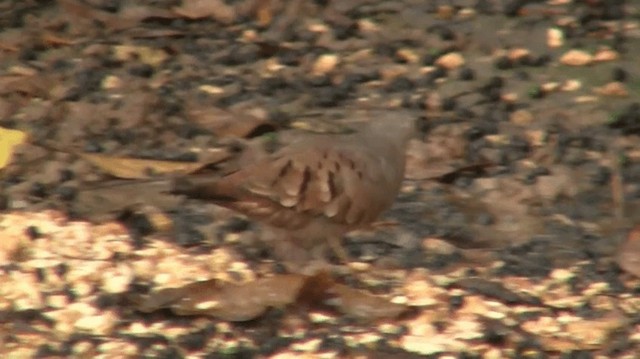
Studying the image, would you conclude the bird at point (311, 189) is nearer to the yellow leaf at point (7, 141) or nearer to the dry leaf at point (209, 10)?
the yellow leaf at point (7, 141)

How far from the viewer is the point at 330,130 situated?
6.97m

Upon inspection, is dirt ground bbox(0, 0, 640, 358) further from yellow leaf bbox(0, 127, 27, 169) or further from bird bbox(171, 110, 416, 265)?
bird bbox(171, 110, 416, 265)

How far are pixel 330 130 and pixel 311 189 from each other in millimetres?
1450

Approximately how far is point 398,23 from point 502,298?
2.97 meters

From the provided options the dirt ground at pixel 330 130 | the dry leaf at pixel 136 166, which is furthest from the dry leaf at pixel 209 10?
the dry leaf at pixel 136 166

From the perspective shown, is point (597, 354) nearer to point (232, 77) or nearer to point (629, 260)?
point (629, 260)

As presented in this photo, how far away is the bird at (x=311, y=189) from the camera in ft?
17.7

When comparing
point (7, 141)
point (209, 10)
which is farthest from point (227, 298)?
point (209, 10)

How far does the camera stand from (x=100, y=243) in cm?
579

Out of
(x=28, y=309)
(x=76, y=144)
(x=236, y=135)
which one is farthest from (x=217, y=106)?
(x=28, y=309)

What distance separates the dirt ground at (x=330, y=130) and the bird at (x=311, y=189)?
0.52 ft

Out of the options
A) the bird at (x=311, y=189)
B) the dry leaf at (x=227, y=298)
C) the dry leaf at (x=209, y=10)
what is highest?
the dry leaf at (x=209, y=10)

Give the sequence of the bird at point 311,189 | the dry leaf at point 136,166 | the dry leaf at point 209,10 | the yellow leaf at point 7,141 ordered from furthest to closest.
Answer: the dry leaf at point 209,10
the dry leaf at point 136,166
the yellow leaf at point 7,141
the bird at point 311,189

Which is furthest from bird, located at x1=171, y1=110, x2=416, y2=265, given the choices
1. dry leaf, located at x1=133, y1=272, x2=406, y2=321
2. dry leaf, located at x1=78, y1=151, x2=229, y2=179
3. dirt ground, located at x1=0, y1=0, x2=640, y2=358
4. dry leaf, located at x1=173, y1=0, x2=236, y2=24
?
dry leaf, located at x1=173, y1=0, x2=236, y2=24
